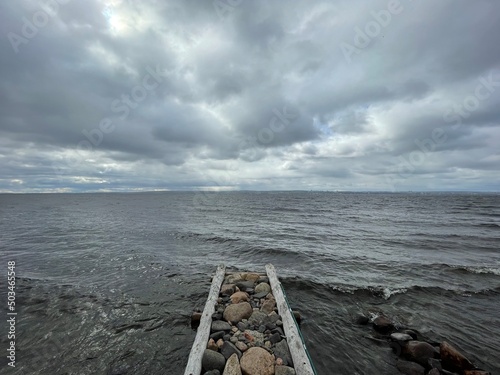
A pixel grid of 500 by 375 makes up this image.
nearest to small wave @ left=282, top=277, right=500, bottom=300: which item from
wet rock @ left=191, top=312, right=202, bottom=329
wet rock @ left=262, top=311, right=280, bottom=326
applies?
wet rock @ left=262, top=311, right=280, bottom=326

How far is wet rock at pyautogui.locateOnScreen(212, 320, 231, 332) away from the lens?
6066 millimetres

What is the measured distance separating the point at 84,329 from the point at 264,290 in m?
5.95

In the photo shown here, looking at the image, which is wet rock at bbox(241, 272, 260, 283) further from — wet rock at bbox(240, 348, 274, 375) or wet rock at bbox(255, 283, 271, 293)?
wet rock at bbox(240, 348, 274, 375)

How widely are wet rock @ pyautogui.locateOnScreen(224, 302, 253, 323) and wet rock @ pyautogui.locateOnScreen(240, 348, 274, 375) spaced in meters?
1.51

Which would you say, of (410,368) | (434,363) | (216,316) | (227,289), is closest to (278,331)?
(216,316)

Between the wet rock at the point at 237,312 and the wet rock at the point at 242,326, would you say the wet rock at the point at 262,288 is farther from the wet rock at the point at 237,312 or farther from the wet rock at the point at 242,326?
the wet rock at the point at 242,326

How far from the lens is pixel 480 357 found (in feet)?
21.2

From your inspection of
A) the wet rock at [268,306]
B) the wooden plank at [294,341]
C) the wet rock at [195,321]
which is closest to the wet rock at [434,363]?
the wooden plank at [294,341]

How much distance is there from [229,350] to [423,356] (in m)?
5.17

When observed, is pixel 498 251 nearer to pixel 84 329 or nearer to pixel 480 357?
pixel 480 357

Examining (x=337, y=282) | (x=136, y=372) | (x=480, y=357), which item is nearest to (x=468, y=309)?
(x=480, y=357)

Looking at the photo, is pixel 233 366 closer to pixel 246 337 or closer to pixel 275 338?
pixel 246 337

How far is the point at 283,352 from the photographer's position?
5.18m

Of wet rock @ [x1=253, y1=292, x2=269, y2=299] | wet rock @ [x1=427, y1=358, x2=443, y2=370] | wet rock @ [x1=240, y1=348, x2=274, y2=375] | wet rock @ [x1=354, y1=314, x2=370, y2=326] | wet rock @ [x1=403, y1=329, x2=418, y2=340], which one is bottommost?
wet rock @ [x1=354, y1=314, x2=370, y2=326]
